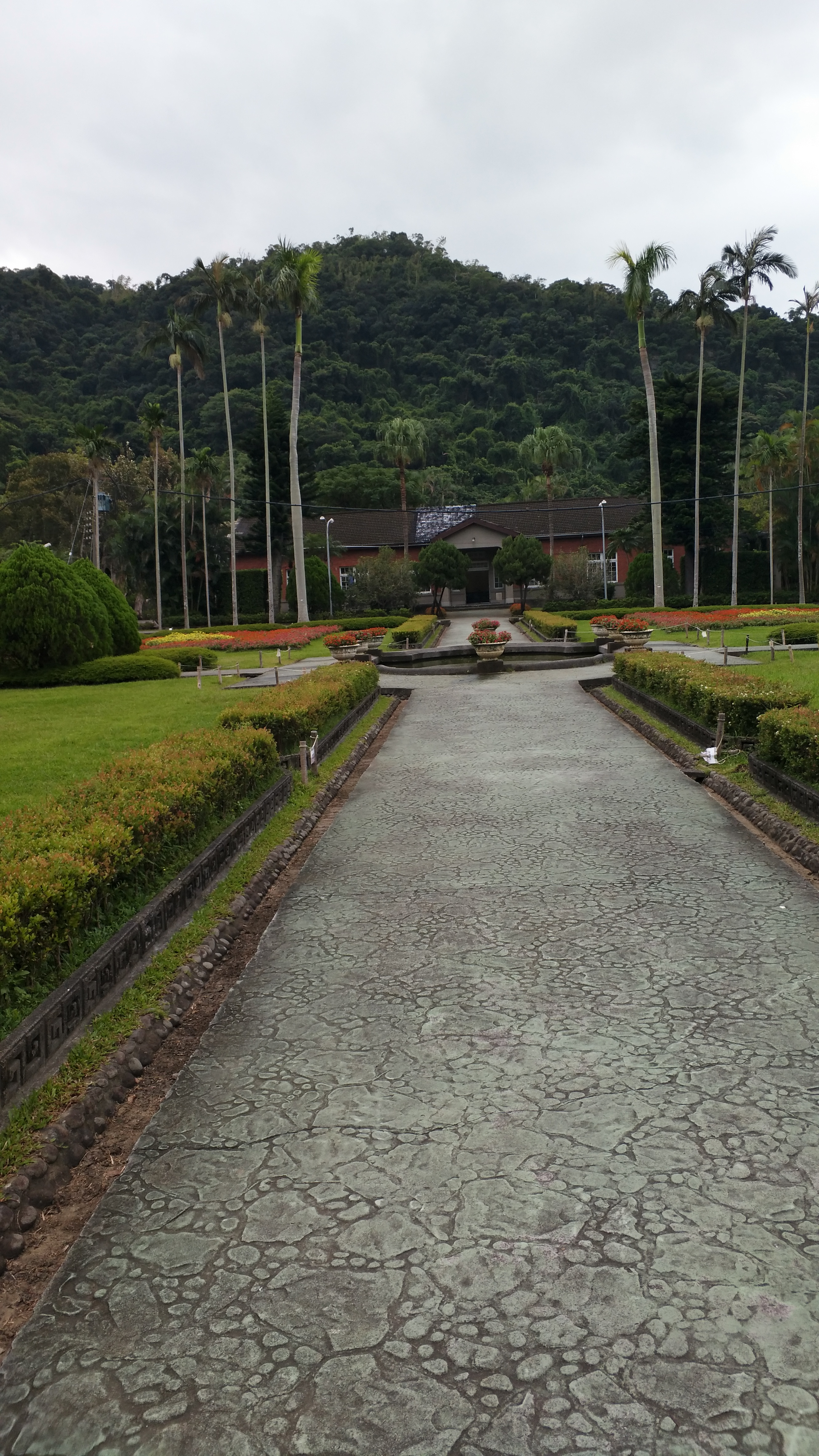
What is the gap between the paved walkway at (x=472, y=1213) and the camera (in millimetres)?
2598

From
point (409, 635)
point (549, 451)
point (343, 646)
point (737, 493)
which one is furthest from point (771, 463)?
point (343, 646)

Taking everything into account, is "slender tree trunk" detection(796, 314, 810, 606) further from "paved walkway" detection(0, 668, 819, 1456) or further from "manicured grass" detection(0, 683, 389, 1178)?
"paved walkway" detection(0, 668, 819, 1456)

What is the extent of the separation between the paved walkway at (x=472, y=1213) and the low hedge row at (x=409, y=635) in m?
25.7

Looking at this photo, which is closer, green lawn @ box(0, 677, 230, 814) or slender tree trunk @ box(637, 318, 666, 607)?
green lawn @ box(0, 677, 230, 814)

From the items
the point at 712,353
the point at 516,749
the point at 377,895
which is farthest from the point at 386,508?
the point at 377,895

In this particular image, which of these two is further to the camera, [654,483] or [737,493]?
[654,483]

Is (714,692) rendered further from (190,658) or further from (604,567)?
(604,567)

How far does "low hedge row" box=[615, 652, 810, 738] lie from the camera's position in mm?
11688

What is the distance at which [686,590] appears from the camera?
58438 mm

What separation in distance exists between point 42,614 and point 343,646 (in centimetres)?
779

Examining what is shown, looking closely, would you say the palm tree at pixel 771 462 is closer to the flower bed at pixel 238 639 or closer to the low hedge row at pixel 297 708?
the flower bed at pixel 238 639

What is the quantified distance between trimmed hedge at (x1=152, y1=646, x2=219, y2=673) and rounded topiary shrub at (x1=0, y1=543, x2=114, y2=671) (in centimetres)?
282

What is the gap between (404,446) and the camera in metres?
63.2

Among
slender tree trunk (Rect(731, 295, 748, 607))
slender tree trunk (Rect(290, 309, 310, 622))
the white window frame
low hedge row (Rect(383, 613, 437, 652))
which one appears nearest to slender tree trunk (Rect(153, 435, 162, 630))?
slender tree trunk (Rect(290, 309, 310, 622))
